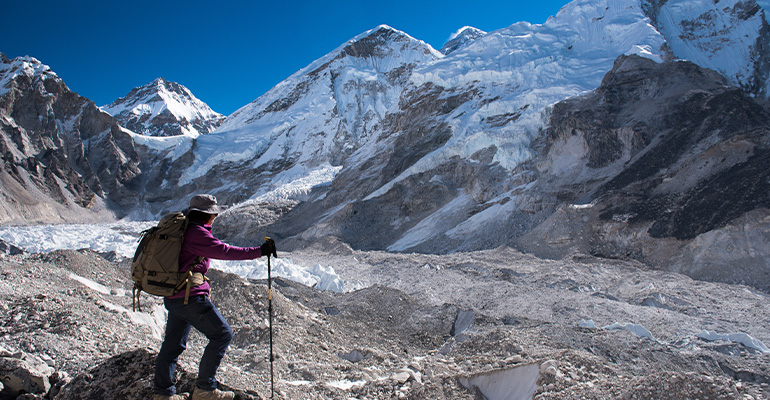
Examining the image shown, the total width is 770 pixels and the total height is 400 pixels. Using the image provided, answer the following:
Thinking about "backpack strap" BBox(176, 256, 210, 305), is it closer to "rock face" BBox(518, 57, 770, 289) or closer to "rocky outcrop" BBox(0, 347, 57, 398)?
"rocky outcrop" BBox(0, 347, 57, 398)

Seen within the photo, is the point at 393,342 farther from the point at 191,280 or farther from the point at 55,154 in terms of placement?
the point at 55,154

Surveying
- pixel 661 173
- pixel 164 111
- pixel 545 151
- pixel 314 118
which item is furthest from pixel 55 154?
pixel 661 173

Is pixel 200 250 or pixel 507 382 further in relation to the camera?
pixel 507 382

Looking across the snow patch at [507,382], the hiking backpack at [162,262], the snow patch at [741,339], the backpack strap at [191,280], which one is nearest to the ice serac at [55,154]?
the hiking backpack at [162,262]

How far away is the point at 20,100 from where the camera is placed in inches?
2672

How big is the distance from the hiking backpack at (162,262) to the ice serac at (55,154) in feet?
193

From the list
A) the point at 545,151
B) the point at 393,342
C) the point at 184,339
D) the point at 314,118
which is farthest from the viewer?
the point at 314,118

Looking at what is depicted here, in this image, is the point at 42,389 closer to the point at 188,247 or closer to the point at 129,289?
the point at 188,247

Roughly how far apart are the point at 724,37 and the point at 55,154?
80.4 metres

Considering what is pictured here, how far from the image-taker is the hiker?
130 inches

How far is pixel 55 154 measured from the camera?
64.2 m

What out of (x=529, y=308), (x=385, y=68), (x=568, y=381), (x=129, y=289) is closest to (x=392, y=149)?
(x=529, y=308)

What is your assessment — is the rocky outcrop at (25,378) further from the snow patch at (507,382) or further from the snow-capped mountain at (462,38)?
the snow-capped mountain at (462,38)

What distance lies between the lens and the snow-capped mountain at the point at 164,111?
110m
